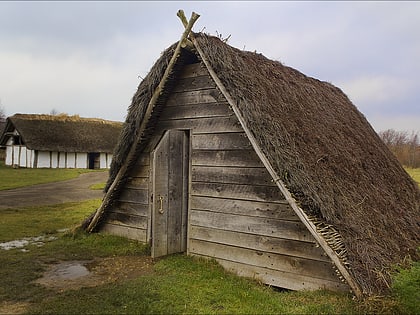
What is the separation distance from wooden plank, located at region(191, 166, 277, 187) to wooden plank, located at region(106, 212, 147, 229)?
2.03m

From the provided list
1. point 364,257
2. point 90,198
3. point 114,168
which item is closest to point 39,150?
point 90,198

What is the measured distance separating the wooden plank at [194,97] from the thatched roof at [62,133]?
33366 mm

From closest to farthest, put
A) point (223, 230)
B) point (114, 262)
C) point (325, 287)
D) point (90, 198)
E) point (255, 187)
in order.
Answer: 1. point (325, 287)
2. point (255, 187)
3. point (223, 230)
4. point (114, 262)
5. point (90, 198)

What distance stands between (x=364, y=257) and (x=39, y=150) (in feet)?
128

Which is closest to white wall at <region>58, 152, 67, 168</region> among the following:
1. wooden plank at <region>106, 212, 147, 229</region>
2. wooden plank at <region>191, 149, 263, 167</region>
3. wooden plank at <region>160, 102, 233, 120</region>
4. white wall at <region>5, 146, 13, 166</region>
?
white wall at <region>5, 146, 13, 166</region>

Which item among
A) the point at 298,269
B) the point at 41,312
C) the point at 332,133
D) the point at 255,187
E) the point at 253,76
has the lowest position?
the point at 41,312

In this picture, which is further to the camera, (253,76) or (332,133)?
(332,133)

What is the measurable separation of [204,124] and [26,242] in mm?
5566

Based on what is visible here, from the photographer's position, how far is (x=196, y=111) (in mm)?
7695

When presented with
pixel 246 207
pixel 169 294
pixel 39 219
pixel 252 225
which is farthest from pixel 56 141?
pixel 169 294

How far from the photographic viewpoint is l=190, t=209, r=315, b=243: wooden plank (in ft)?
19.6

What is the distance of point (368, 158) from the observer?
8.85 meters

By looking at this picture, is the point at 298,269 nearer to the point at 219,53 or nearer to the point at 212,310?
the point at 212,310

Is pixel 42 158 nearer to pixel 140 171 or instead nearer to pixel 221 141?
pixel 140 171
